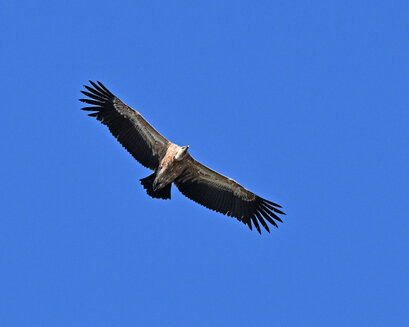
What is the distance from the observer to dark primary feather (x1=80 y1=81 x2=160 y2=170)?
Result: 24781 millimetres

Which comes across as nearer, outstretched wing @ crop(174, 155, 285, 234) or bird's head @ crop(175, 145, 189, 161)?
bird's head @ crop(175, 145, 189, 161)

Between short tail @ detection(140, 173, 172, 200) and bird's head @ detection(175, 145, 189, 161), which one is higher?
bird's head @ detection(175, 145, 189, 161)

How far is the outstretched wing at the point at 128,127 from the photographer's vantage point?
81.3 feet

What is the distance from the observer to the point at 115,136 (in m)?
24.9

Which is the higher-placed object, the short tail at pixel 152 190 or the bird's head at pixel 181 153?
the bird's head at pixel 181 153

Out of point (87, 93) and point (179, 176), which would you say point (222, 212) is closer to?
point (179, 176)

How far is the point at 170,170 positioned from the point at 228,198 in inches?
92.5

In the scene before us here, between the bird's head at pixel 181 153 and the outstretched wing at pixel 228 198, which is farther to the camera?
the outstretched wing at pixel 228 198

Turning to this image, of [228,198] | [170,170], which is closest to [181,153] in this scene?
[170,170]

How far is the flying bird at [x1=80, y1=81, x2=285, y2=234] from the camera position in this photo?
24781 mm

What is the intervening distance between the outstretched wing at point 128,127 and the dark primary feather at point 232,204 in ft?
5.14

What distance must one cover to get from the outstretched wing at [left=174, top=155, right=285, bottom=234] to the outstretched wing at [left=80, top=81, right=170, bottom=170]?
1.24m

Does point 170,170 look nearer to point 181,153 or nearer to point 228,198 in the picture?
point 181,153

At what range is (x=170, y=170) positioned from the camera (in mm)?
24734
